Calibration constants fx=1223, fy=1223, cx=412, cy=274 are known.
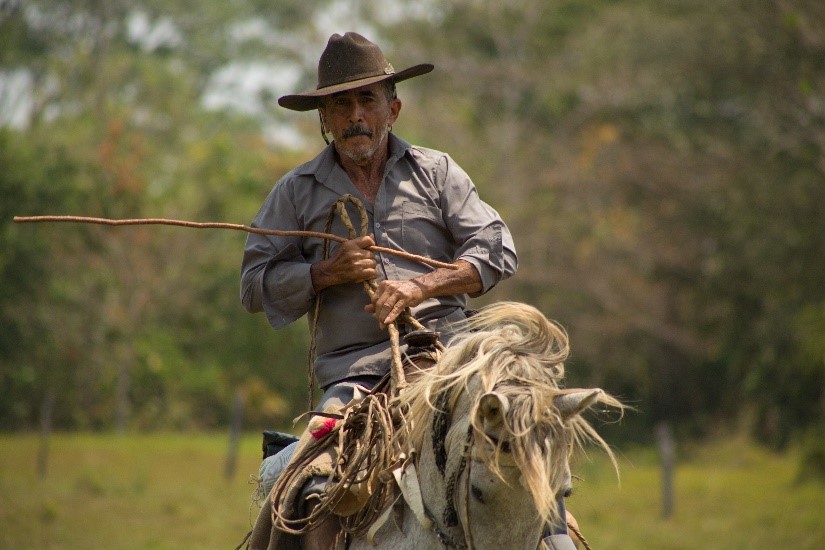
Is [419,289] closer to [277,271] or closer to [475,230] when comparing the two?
[475,230]

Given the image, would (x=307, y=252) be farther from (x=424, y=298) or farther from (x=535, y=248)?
(x=535, y=248)

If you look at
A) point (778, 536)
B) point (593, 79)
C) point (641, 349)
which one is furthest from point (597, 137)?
point (778, 536)

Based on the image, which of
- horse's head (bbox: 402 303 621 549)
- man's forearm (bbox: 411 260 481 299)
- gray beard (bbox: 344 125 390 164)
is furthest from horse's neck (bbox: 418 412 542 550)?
gray beard (bbox: 344 125 390 164)

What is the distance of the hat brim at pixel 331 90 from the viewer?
481cm

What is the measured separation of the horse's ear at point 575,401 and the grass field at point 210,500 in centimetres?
559

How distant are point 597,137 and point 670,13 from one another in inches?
152

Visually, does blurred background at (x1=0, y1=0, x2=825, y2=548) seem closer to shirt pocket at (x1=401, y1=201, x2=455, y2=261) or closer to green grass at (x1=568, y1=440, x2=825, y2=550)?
green grass at (x1=568, y1=440, x2=825, y2=550)

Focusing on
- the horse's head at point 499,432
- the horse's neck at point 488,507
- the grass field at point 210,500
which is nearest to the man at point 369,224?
the horse's head at point 499,432

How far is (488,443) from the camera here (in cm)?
356

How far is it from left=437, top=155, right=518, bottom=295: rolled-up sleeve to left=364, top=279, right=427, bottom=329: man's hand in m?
0.28

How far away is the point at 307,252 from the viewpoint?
5.01m

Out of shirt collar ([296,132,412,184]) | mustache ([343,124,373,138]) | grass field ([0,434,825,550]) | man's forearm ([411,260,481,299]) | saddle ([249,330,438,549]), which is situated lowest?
grass field ([0,434,825,550])

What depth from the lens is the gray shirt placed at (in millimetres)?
4805

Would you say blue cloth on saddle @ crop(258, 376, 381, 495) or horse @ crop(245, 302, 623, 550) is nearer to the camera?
horse @ crop(245, 302, 623, 550)
